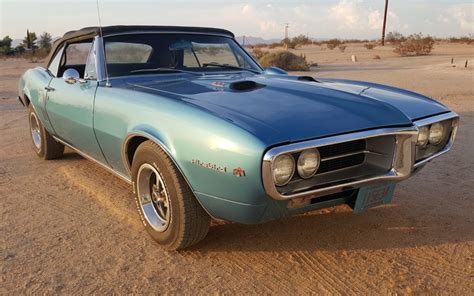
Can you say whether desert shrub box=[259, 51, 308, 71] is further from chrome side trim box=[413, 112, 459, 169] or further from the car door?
chrome side trim box=[413, 112, 459, 169]

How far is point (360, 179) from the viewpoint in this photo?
8.46 feet

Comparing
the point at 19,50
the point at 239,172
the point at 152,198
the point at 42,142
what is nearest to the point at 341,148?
the point at 239,172

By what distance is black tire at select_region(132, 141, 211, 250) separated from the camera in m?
2.71

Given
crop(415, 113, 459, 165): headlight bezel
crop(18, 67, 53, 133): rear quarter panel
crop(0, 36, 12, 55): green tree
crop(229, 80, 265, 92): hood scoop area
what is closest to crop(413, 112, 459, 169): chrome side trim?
crop(415, 113, 459, 165): headlight bezel

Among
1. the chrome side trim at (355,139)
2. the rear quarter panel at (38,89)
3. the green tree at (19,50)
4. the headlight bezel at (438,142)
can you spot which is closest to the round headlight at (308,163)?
the chrome side trim at (355,139)

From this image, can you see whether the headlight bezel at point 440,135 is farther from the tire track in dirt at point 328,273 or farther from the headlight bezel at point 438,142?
the tire track in dirt at point 328,273

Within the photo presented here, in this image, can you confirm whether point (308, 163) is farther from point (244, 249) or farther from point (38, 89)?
point (38, 89)

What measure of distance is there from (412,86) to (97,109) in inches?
422

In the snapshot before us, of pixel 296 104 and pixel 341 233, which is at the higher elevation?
pixel 296 104

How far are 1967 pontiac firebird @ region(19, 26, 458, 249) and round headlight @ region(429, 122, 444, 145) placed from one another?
0.04 feet

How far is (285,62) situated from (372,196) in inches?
651

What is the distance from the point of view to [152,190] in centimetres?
318

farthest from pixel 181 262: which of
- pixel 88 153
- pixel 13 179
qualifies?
pixel 13 179

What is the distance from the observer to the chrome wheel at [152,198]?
307 cm
